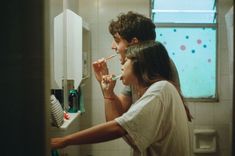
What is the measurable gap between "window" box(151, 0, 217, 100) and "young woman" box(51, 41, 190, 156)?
1645 millimetres

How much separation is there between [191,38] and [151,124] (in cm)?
191

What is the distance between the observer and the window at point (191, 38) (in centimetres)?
285

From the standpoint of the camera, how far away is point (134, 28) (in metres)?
1.73

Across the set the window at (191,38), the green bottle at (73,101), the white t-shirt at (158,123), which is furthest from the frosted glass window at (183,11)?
the white t-shirt at (158,123)

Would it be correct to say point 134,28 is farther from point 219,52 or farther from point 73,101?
point 219,52

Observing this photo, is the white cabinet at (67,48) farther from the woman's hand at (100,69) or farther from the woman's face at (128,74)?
the woman's face at (128,74)

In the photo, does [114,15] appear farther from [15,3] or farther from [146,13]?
[15,3]

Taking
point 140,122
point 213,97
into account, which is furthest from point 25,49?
point 213,97

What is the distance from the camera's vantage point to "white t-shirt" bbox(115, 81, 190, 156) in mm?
1083

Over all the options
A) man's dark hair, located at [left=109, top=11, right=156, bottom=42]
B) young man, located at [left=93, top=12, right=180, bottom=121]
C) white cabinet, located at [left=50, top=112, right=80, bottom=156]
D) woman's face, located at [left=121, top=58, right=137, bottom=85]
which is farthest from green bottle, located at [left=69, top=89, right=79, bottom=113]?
woman's face, located at [left=121, top=58, right=137, bottom=85]

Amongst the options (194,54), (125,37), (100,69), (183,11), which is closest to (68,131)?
(100,69)

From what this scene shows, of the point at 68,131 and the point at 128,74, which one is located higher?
the point at 128,74

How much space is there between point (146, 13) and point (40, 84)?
89.6 inches

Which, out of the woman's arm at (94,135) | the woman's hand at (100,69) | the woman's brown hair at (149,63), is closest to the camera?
the woman's arm at (94,135)
